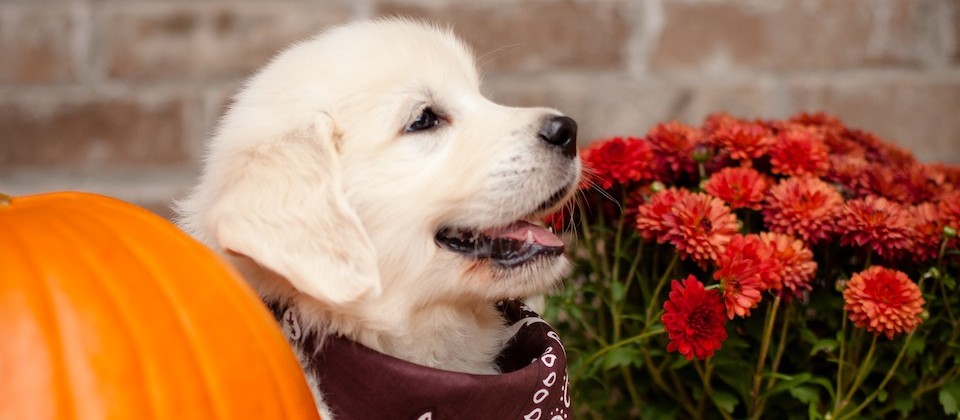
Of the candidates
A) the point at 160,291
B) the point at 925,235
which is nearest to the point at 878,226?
the point at 925,235

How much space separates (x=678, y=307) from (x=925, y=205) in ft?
1.77

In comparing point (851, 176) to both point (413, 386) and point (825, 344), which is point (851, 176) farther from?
point (413, 386)

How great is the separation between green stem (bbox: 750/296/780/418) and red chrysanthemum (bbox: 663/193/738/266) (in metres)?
0.13

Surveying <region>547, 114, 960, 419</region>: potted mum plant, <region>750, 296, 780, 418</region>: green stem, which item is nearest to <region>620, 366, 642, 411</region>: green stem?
<region>547, 114, 960, 419</region>: potted mum plant

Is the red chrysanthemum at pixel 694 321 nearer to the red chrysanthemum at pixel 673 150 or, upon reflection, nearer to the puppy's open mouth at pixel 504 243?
the puppy's open mouth at pixel 504 243

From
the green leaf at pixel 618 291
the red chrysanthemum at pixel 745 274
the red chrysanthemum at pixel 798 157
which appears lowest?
the green leaf at pixel 618 291

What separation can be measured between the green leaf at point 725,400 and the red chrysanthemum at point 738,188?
0.33 metres

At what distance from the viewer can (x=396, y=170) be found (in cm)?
147

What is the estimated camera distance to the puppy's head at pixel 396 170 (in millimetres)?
1388

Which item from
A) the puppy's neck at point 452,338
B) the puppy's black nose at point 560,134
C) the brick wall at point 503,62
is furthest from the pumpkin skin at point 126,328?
the brick wall at point 503,62

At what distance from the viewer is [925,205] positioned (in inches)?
66.6

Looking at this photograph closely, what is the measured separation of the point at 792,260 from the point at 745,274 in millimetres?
97

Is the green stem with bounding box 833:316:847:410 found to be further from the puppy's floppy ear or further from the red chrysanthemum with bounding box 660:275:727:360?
the puppy's floppy ear

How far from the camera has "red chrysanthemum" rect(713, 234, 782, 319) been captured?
150 centimetres
